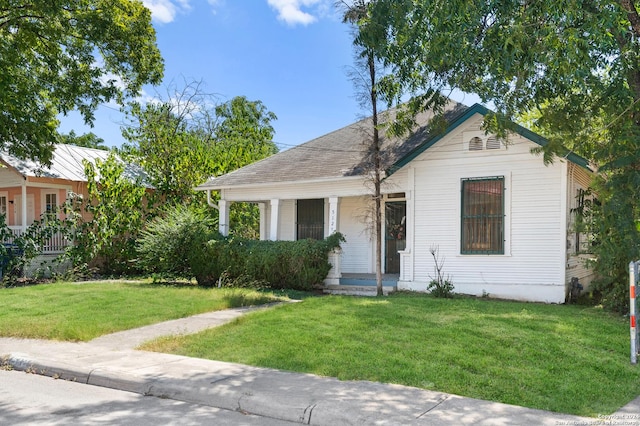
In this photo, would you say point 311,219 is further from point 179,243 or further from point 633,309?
point 633,309

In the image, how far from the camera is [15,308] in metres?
11.5

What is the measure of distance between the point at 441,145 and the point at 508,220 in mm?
2417

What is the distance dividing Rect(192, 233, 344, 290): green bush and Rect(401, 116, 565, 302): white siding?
2.28 meters

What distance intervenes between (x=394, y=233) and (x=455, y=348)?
335 inches

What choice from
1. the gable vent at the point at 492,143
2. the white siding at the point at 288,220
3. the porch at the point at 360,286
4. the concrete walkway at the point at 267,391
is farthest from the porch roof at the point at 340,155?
the concrete walkway at the point at 267,391

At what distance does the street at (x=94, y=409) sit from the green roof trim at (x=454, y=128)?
8.35 metres

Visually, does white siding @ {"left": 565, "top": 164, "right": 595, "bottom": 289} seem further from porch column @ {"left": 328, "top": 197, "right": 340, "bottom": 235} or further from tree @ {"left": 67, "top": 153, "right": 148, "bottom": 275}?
tree @ {"left": 67, "top": 153, "right": 148, "bottom": 275}

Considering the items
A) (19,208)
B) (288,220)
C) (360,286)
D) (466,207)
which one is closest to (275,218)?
(288,220)

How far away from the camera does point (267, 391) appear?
5.91 metres

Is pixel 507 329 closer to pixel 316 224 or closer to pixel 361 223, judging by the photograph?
pixel 361 223

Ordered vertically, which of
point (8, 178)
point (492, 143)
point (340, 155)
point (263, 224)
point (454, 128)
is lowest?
point (263, 224)

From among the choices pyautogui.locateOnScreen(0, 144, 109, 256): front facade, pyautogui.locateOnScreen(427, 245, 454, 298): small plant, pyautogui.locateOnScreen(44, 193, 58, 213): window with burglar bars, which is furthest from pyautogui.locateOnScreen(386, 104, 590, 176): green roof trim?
pyautogui.locateOnScreen(44, 193, 58, 213): window with burglar bars

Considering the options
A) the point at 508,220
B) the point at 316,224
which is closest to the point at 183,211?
the point at 316,224

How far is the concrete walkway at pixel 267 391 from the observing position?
200 inches
